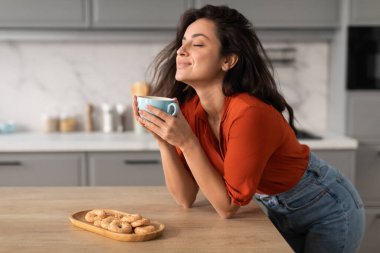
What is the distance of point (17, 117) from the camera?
3750 mm

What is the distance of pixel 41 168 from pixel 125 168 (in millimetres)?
477

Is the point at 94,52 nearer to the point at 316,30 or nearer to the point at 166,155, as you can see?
the point at 316,30

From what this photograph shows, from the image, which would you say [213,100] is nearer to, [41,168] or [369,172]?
[41,168]

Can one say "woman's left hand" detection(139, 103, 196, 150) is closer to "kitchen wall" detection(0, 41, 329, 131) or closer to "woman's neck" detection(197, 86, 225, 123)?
"woman's neck" detection(197, 86, 225, 123)

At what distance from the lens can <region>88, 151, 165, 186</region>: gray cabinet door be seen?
123 inches

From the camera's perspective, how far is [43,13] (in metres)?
3.29

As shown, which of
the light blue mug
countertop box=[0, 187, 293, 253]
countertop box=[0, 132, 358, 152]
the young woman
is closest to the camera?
countertop box=[0, 187, 293, 253]

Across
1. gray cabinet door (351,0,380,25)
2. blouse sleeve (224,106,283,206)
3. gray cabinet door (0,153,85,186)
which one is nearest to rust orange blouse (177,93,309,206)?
blouse sleeve (224,106,283,206)

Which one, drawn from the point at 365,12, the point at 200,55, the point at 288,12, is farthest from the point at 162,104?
the point at 365,12

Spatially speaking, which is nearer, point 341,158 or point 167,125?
point 167,125

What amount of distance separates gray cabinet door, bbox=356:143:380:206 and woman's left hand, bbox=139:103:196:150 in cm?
210

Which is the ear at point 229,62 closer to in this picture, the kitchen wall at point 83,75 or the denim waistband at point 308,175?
the denim waistband at point 308,175

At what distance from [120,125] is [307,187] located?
220 centimetres

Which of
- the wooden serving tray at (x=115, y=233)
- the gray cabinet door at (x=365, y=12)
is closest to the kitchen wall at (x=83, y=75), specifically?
the gray cabinet door at (x=365, y=12)
